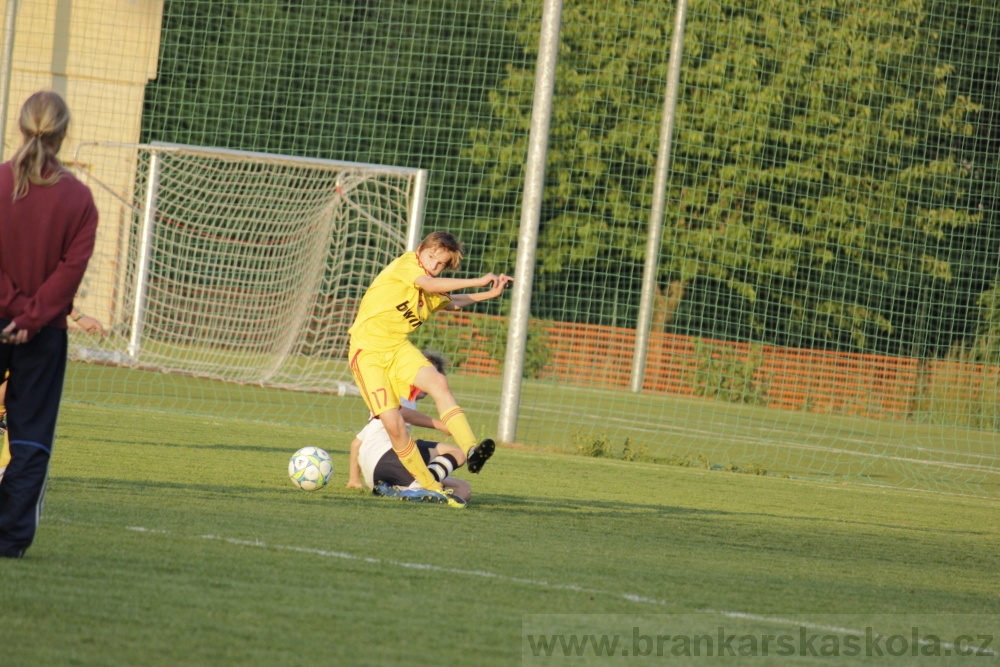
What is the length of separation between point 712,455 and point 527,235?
3726 mm

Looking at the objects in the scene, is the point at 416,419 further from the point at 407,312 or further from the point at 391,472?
the point at 407,312

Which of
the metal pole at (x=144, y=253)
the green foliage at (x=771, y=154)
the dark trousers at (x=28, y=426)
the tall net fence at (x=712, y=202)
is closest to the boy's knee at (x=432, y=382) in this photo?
the dark trousers at (x=28, y=426)

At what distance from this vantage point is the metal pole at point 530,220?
11656 mm

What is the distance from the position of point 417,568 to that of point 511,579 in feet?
1.23

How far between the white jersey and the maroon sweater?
9.55 feet

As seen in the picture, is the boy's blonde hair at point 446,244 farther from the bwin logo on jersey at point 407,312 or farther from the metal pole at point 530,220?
the metal pole at point 530,220

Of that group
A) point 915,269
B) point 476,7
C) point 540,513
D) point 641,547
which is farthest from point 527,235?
point 476,7

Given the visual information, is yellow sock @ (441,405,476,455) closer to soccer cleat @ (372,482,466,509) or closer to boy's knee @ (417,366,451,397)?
boy's knee @ (417,366,451,397)

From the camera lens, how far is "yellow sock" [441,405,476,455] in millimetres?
6496

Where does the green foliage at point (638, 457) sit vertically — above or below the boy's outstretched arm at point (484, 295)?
below

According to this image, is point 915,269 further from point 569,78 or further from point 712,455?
point 712,455

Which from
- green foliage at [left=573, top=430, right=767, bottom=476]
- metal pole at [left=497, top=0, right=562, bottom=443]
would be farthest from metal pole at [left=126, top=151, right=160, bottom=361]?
green foliage at [left=573, top=430, right=767, bottom=476]

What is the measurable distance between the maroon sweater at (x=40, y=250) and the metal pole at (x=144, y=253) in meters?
10.2

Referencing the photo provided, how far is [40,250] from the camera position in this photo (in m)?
4.26
